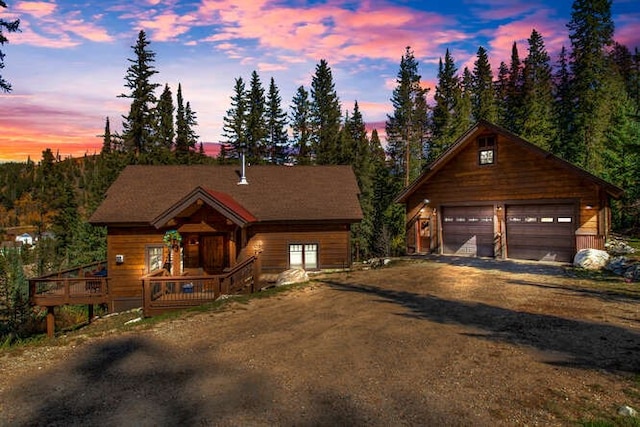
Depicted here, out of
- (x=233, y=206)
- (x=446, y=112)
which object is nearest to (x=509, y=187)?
(x=233, y=206)

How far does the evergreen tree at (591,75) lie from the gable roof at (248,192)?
3343cm

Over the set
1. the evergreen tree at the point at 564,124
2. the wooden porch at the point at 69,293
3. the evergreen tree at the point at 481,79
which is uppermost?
the evergreen tree at the point at 481,79

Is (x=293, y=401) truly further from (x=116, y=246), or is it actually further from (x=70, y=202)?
(x=70, y=202)

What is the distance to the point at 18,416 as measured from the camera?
239 inches

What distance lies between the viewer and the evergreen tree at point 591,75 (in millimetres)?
43656

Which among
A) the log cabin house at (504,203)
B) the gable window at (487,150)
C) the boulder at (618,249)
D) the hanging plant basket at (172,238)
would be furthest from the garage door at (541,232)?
the hanging plant basket at (172,238)

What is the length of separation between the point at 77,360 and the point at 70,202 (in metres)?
56.4

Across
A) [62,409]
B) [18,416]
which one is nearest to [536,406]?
[62,409]

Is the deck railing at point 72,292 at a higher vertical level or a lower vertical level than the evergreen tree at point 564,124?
lower

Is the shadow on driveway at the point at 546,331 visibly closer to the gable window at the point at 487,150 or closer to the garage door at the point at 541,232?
the garage door at the point at 541,232

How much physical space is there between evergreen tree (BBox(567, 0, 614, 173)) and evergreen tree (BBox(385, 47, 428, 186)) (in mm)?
17928

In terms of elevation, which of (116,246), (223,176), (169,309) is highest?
(223,176)

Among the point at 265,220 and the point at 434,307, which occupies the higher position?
the point at 265,220

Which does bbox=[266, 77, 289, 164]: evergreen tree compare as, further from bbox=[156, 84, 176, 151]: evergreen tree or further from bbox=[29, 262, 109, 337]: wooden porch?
bbox=[29, 262, 109, 337]: wooden porch
